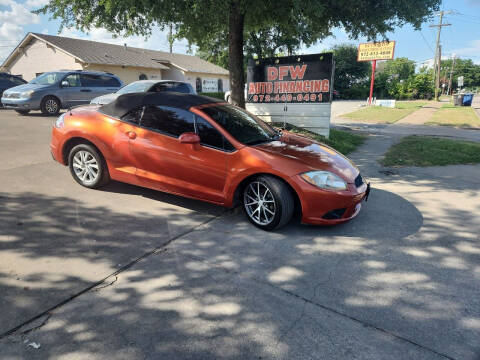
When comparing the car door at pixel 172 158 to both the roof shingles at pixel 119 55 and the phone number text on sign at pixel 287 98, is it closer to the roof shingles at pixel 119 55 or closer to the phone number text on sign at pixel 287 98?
the phone number text on sign at pixel 287 98

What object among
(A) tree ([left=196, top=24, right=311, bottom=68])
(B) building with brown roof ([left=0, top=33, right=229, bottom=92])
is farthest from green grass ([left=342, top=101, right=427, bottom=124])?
(B) building with brown roof ([left=0, top=33, right=229, bottom=92])

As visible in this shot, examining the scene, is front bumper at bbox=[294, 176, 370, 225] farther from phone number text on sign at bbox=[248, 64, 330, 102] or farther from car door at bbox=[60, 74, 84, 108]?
car door at bbox=[60, 74, 84, 108]

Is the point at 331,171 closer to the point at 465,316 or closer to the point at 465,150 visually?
the point at 465,316

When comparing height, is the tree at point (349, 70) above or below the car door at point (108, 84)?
above

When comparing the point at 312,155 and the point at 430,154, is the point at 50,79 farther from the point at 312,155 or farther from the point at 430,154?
the point at 430,154

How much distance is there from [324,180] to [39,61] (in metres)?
30.4

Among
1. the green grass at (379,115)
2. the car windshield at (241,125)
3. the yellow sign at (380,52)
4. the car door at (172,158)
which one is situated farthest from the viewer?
the yellow sign at (380,52)

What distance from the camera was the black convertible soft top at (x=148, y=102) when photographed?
4.77 metres

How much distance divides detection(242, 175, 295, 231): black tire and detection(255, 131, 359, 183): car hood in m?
0.39

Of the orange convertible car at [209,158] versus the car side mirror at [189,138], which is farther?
the car side mirror at [189,138]

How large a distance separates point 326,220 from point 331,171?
604 mm

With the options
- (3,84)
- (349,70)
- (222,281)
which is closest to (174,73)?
(3,84)

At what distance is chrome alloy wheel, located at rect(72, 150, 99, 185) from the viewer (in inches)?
202

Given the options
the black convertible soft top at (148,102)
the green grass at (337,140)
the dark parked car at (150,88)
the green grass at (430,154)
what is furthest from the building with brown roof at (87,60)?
the green grass at (430,154)
